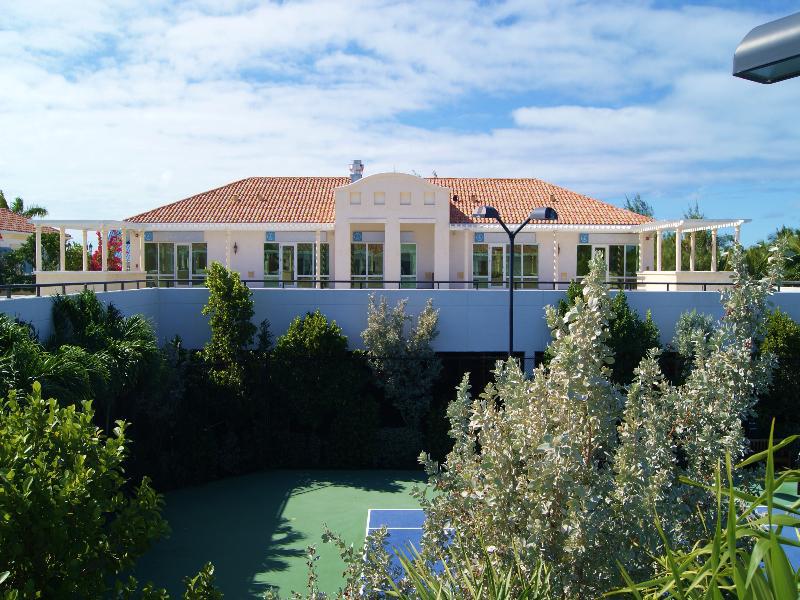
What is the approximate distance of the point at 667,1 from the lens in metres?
10.1

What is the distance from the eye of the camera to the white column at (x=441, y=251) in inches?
1316

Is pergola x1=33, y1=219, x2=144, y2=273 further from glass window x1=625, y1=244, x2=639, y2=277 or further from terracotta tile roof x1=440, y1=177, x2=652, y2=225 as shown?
glass window x1=625, y1=244, x2=639, y2=277

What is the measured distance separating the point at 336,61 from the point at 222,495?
35.6 ft

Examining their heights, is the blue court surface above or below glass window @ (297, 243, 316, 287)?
below

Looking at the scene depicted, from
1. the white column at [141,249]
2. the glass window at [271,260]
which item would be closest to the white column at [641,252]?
the glass window at [271,260]

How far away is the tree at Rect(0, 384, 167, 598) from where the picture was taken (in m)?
4.55

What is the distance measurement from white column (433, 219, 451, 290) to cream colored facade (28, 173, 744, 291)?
0.14ft

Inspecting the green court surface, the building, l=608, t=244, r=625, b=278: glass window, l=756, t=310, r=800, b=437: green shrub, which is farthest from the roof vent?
l=756, t=310, r=800, b=437: green shrub

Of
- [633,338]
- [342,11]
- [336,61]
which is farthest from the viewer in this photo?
[633,338]

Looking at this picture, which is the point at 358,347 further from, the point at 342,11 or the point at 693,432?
the point at 693,432

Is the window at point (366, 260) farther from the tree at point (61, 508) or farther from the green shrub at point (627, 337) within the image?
the tree at point (61, 508)

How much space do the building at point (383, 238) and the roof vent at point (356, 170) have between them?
235 cm

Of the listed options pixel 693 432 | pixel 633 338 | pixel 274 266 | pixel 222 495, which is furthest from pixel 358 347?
pixel 693 432

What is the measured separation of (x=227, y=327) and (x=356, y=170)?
57.6ft
